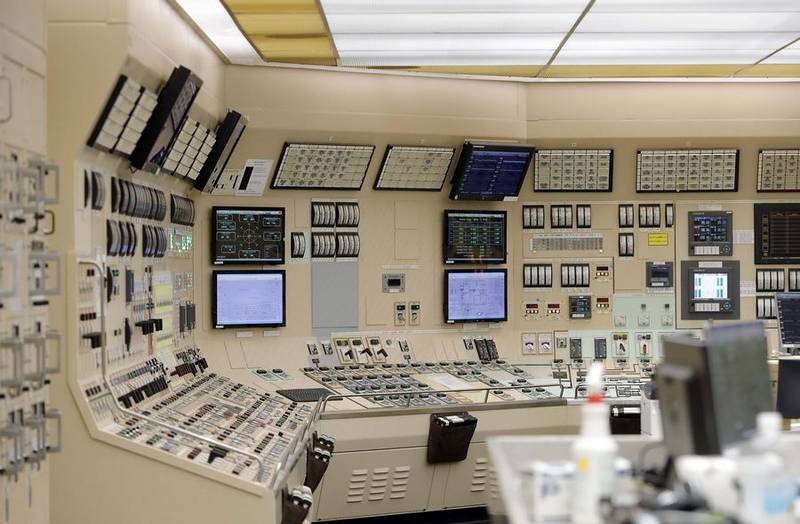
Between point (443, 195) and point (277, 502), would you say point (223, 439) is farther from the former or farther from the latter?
point (443, 195)

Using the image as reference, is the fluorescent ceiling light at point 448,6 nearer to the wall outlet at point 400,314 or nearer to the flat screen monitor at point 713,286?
the wall outlet at point 400,314

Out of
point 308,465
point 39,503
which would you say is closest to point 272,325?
point 308,465

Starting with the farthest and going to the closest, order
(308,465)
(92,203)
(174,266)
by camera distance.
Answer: (174,266)
(308,465)
(92,203)

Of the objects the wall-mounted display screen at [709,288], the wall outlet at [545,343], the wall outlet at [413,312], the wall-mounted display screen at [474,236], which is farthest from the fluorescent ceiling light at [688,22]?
A: the wall outlet at [545,343]

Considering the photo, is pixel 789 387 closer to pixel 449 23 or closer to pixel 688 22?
pixel 688 22

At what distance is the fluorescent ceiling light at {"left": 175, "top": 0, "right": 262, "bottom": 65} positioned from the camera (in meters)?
5.62

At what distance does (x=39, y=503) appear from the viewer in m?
4.36

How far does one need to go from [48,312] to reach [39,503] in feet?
2.75

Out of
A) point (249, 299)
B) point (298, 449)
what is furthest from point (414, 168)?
point (298, 449)

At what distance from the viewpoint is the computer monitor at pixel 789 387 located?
5469 millimetres

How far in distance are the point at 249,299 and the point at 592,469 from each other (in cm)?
532

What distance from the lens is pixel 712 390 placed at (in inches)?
95.7

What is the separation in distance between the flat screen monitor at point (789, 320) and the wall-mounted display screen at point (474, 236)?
199cm

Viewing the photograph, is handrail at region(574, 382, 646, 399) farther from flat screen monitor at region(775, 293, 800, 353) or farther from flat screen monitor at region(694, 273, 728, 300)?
flat screen monitor at region(694, 273, 728, 300)
